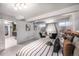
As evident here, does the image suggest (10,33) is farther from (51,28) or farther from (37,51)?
(51,28)

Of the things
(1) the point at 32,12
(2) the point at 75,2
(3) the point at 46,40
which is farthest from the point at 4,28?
(2) the point at 75,2

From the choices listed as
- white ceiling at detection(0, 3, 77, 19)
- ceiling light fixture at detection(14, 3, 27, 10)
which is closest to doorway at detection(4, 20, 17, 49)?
white ceiling at detection(0, 3, 77, 19)

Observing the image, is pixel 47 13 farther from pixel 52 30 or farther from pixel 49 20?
pixel 52 30

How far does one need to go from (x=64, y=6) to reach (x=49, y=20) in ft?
1.51

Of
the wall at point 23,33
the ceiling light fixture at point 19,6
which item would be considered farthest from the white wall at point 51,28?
the ceiling light fixture at point 19,6

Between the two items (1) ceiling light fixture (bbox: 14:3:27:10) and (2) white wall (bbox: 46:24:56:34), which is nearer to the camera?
(1) ceiling light fixture (bbox: 14:3:27:10)

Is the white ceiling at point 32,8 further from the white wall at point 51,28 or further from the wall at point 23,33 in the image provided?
the white wall at point 51,28

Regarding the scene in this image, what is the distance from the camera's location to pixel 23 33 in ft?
6.45

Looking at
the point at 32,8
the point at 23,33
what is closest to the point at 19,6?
the point at 32,8

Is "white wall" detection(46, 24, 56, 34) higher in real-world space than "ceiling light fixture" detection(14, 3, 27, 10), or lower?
lower

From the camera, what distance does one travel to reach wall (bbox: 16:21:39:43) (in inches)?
75.5

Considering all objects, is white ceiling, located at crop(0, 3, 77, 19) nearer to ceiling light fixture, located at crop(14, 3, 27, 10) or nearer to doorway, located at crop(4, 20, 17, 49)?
ceiling light fixture, located at crop(14, 3, 27, 10)

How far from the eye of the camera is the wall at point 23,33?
1919mm

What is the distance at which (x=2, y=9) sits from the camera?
1.82m
